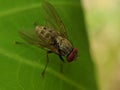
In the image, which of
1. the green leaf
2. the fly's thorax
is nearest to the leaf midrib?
the green leaf

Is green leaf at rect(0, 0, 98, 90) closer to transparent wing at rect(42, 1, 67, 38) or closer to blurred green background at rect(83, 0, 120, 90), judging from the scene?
transparent wing at rect(42, 1, 67, 38)

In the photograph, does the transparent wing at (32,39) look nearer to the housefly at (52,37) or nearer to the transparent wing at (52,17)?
the housefly at (52,37)

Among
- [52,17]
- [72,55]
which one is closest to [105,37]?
[72,55]

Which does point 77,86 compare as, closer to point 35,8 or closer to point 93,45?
point 93,45

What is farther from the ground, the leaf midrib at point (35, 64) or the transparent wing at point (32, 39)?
the transparent wing at point (32, 39)

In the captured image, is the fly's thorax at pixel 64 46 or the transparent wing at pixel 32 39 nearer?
the transparent wing at pixel 32 39

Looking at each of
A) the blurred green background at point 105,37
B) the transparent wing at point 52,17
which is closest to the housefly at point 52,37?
the transparent wing at point 52,17

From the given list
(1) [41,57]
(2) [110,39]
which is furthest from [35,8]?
(2) [110,39]
